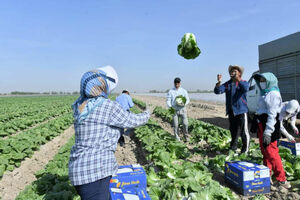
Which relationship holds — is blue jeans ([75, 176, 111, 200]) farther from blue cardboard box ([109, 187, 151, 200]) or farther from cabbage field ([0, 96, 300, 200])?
cabbage field ([0, 96, 300, 200])

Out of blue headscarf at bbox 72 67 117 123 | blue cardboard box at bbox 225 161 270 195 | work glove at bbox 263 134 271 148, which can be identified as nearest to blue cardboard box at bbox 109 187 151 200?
blue headscarf at bbox 72 67 117 123

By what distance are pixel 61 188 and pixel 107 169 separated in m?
1.70

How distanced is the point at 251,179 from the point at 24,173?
16.4ft

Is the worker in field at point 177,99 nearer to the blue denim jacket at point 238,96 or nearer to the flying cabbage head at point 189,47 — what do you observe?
the blue denim jacket at point 238,96

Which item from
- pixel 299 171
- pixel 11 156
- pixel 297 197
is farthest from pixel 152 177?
pixel 11 156

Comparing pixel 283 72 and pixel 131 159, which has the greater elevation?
pixel 283 72

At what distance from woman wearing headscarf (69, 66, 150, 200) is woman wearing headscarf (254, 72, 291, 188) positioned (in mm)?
2379

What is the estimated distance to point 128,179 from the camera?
2.90 m

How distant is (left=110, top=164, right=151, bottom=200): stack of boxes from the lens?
2.44 meters

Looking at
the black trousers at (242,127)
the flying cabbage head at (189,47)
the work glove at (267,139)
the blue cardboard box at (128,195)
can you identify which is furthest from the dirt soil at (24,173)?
the black trousers at (242,127)

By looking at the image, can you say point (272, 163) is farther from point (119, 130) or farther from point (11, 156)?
point (11, 156)

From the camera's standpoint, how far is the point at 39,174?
4250 mm

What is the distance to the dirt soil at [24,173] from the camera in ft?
14.1

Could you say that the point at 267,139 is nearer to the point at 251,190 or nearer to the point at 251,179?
the point at 251,179
